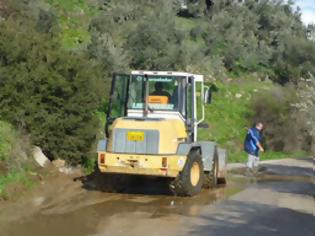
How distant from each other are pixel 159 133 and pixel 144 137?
36cm

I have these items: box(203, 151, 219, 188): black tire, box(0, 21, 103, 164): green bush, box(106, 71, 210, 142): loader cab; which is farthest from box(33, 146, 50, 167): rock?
box(203, 151, 219, 188): black tire

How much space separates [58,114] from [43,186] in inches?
83.9

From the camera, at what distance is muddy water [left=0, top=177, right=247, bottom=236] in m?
11.1

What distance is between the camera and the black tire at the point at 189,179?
14945 mm

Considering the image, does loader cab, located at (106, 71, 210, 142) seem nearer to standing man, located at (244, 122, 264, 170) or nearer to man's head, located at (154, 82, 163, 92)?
man's head, located at (154, 82, 163, 92)

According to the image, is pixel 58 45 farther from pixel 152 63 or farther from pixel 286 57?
pixel 286 57

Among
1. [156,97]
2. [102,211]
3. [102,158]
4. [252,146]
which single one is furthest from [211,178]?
[102,211]

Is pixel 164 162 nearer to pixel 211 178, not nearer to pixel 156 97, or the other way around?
pixel 156 97

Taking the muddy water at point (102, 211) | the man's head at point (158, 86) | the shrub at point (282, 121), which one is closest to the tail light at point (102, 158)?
the muddy water at point (102, 211)

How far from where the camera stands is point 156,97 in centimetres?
1602

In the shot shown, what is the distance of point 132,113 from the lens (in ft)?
53.3

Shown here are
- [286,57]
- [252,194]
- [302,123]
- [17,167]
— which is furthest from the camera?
[286,57]

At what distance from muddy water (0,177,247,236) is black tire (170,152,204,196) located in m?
0.20

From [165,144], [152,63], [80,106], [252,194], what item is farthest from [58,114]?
[152,63]
